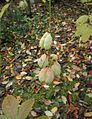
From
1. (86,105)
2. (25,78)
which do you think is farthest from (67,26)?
(86,105)

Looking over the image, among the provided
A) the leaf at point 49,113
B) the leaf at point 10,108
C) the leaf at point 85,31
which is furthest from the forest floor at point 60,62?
the leaf at point 10,108

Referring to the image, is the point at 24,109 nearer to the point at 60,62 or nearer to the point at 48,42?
the point at 48,42

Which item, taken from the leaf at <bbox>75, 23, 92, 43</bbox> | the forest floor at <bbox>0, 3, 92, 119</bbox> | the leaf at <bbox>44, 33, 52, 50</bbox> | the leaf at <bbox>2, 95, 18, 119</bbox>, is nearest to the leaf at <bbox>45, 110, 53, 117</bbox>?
the forest floor at <bbox>0, 3, 92, 119</bbox>

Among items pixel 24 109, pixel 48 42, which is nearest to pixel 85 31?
pixel 48 42

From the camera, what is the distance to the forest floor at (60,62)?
219cm

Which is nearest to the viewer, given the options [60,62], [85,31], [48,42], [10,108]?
[10,108]

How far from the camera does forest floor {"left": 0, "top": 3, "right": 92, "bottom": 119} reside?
2193 mm

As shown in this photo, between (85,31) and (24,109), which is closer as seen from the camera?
(24,109)

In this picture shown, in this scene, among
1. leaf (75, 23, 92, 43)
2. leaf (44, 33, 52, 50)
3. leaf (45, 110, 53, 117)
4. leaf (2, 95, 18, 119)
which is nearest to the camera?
leaf (2, 95, 18, 119)

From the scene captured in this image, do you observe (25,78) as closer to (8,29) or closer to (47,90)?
(47,90)

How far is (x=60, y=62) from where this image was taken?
280 cm

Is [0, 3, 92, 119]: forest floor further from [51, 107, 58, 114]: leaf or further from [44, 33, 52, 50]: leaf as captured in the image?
[44, 33, 52, 50]: leaf

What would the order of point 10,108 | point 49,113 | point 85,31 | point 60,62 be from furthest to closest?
point 60,62, point 49,113, point 85,31, point 10,108

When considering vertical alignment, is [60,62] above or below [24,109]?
below
